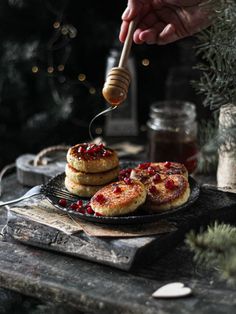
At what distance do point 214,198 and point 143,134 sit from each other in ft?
3.46

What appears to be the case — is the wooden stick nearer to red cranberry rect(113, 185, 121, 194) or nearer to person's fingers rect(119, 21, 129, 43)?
person's fingers rect(119, 21, 129, 43)

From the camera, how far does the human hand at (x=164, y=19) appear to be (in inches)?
76.3

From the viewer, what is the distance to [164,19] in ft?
6.64

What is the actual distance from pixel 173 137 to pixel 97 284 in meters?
0.83

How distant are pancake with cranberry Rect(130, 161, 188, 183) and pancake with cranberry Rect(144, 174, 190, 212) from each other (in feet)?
0.11

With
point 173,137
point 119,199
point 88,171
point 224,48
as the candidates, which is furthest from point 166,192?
point 173,137

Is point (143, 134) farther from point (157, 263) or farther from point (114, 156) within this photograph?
point (157, 263)

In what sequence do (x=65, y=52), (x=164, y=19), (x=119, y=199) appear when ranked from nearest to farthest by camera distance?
(x=119, y=199) → (x=164, y=19) → (x=65, y=52)

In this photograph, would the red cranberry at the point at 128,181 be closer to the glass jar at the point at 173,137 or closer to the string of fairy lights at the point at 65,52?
the glass jar at the point at 173,137

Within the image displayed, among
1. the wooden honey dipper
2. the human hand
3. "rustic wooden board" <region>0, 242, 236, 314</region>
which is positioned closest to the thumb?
the human hand

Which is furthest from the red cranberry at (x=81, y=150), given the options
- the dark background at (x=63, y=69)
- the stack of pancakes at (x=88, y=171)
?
the dark background at (x=63, y=69)

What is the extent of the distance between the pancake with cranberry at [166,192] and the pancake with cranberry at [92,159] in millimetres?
121

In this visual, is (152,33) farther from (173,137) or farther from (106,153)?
(106,153)

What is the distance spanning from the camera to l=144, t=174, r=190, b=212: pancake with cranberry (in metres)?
1.55
